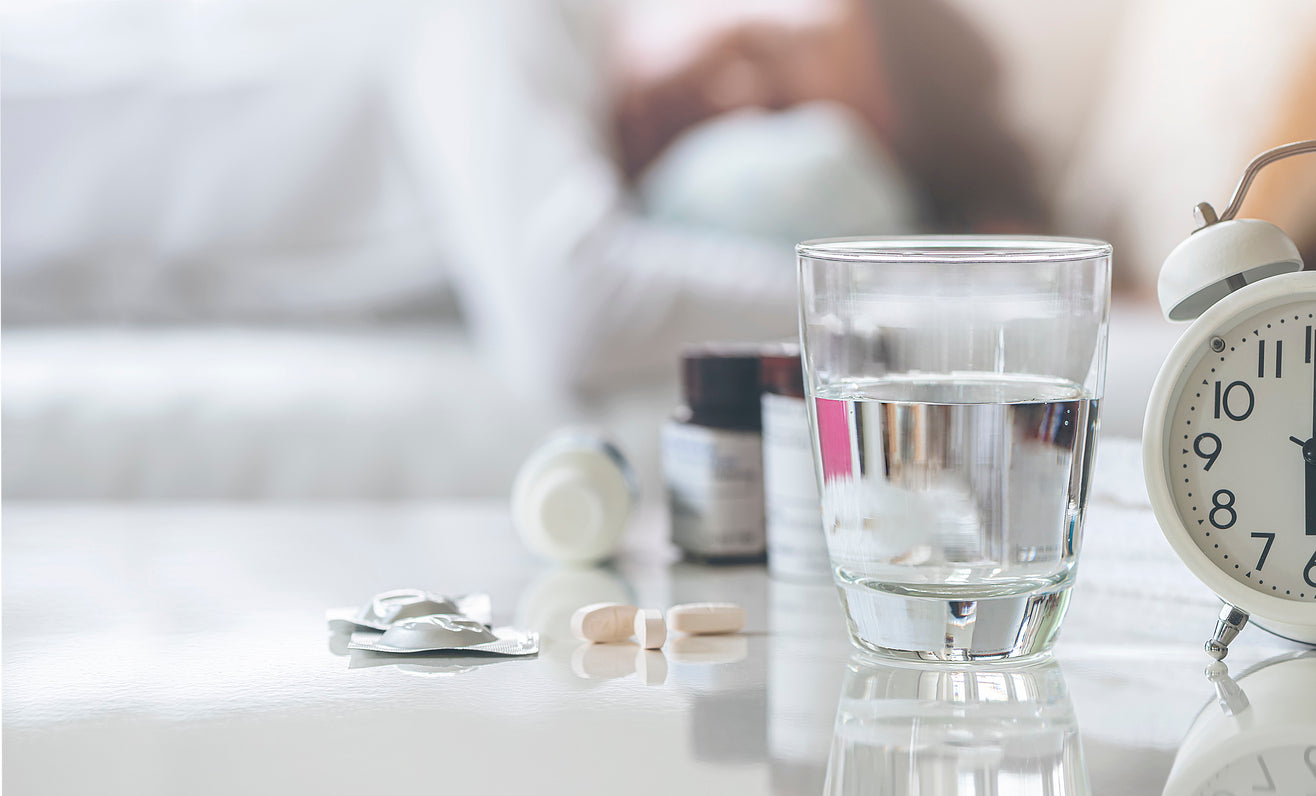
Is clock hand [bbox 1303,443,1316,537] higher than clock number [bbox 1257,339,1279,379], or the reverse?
clock number [bbox 1257,339,1279,379]

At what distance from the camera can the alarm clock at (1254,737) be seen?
35 cm

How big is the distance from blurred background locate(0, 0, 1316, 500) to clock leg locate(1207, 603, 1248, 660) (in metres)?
0.55

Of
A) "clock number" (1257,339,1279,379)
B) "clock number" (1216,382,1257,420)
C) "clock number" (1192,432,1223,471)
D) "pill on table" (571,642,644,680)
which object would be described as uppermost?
"clock number" (1257,339,1279,379)

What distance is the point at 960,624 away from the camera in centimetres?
43

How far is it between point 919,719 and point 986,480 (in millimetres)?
82

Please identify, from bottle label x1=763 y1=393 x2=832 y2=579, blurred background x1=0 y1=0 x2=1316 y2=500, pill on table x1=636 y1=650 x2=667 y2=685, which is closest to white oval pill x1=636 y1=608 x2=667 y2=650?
pill on table x1=636 y1=650 x2=667 y2=685

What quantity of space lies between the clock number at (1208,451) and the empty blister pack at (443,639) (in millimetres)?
262

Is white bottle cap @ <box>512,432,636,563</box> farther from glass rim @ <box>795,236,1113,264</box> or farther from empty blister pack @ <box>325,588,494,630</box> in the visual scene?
glass rim @ <box>795,236,1113,264</box>

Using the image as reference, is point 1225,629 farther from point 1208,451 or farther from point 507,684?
point 507,684

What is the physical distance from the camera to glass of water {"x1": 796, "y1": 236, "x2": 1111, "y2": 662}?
0.42 metres

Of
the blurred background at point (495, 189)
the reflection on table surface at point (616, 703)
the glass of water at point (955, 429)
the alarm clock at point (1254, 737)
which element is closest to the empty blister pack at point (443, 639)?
the reflection on table surface at point (616, 703)

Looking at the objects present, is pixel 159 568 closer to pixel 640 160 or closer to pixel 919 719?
pixel 919 719

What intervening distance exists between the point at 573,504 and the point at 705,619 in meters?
0.16

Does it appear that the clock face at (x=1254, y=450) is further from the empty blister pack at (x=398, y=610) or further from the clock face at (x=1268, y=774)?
the empty blister pack at (x=398, y=610)
